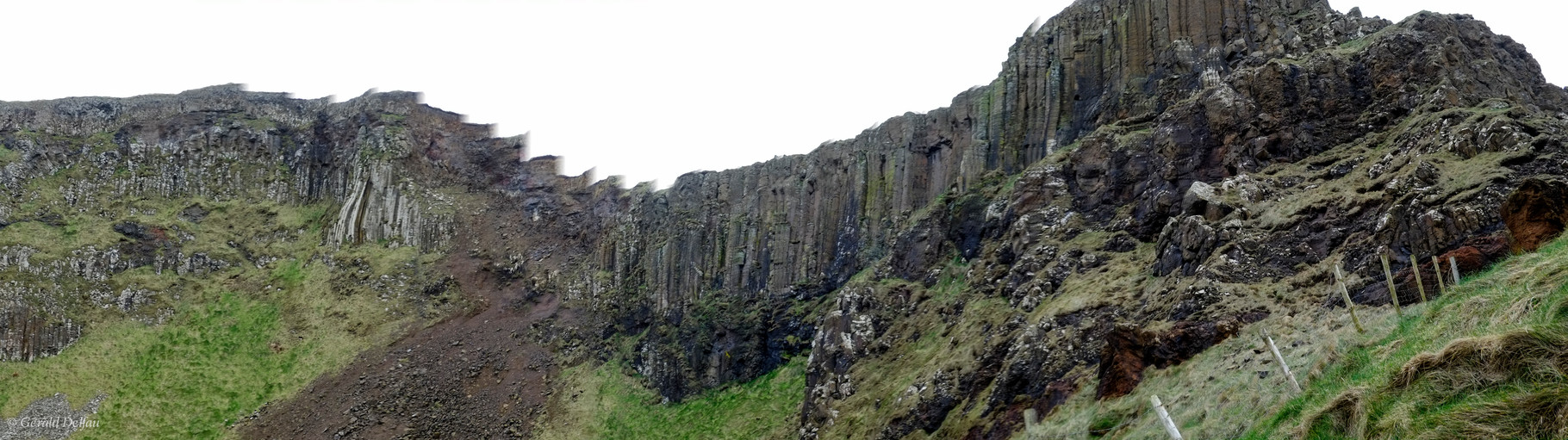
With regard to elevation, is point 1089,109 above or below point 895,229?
above

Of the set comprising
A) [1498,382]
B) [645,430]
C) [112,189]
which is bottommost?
[645,430]

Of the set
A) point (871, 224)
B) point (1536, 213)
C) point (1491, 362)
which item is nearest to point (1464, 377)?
point (1491, 362)

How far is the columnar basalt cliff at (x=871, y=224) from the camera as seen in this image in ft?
93.2

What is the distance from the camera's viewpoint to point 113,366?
65.9m

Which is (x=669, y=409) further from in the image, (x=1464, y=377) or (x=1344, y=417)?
(x=1464, y=377)

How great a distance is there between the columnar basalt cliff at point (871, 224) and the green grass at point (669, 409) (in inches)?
43.2

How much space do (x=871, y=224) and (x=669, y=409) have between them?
52.5ft

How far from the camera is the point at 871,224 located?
57562mm

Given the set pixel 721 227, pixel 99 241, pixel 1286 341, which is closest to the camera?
pixel 1286 341

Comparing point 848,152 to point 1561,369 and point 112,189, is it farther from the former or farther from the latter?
point 112,189

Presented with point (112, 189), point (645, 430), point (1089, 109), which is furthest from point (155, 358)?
point (1089, 109)

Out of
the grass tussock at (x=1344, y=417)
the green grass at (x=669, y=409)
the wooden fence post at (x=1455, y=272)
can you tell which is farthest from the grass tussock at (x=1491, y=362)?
the green grass at (x=669, y=409)

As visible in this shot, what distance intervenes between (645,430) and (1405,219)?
136ft

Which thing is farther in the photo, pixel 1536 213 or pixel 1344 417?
pixel 1536 213
